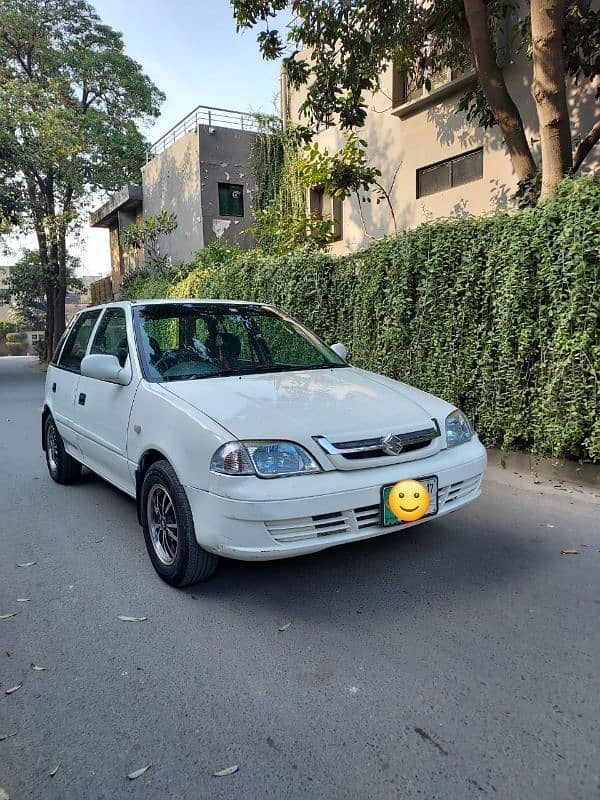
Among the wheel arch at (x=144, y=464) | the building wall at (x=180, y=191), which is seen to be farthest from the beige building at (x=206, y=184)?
the wheel arch at (x=144, y=464)

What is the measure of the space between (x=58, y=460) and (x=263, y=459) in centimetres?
342

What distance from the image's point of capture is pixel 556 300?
4.80 m

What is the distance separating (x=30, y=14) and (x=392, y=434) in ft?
88.4

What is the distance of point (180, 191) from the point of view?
19.1 meters

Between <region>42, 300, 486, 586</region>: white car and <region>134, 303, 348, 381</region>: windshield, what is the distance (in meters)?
0.01

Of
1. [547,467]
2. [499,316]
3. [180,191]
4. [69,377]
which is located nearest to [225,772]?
[69,377]

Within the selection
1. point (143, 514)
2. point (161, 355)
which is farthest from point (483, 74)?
point (143, 514)

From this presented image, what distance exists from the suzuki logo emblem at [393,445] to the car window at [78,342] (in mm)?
3022

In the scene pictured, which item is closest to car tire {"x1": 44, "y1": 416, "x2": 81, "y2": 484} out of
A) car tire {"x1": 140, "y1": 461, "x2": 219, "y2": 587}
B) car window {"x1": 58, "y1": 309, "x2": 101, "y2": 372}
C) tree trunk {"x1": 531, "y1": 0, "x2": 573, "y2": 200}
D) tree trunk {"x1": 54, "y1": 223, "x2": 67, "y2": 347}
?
car window {"x1": 58, "y1": 309, "x2": 101, "y2": 372}

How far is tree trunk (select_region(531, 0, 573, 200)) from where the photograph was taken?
5.64 metres

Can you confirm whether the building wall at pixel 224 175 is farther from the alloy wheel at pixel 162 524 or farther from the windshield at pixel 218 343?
the alloy wheel at pixel 162 524

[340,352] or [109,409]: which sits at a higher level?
[340,352]

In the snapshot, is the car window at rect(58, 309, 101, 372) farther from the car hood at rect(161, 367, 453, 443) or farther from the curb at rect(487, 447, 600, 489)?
the curb at rect(487, 447, 600, 489)

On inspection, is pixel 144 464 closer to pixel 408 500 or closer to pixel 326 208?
pixel 408 500
